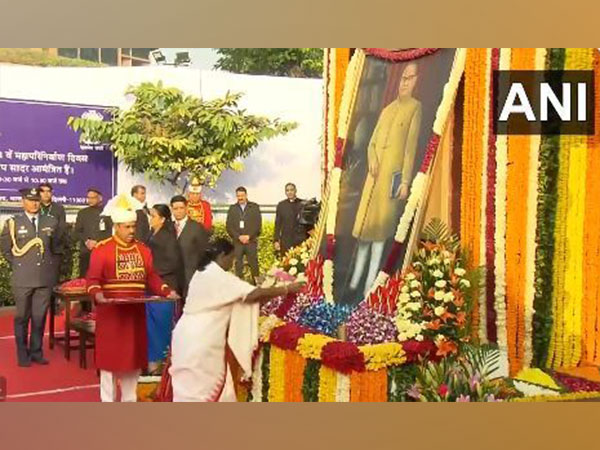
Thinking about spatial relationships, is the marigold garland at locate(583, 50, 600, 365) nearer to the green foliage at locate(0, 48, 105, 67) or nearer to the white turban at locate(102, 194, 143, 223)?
the white turban at locate(102, 194, 143, 223)

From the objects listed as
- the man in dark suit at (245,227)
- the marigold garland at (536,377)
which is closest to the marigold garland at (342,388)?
the man in dark suit at (245,227)

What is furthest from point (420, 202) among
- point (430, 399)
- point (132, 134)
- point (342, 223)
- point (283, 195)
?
point (132, 134)

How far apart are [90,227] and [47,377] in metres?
0.90

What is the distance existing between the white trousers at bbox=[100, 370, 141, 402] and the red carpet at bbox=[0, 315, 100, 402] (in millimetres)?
41

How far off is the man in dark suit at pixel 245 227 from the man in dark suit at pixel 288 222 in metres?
0.13

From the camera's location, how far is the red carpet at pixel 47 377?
5113 millimetres

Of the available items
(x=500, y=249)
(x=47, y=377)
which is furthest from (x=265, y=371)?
(x=500, y=249)

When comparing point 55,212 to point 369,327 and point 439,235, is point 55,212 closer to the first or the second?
point 369,327

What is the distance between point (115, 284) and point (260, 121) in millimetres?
1284

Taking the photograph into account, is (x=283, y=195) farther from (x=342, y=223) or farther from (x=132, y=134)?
(x=132, y=134)

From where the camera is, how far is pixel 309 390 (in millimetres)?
5223

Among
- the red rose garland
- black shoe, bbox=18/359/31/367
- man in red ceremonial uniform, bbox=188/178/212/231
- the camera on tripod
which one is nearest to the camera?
the red rose garland

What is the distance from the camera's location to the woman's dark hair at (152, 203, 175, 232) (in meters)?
5.23

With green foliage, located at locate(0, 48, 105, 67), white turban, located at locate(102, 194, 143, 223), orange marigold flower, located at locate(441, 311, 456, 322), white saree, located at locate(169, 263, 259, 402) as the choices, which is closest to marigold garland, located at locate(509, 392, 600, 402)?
orange marigold flower, located at locate(441, 311, 456, 322)
